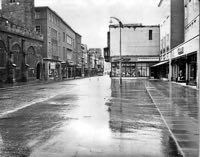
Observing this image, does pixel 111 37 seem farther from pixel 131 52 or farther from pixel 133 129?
pixel 133 129

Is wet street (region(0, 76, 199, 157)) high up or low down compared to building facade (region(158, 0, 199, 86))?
down

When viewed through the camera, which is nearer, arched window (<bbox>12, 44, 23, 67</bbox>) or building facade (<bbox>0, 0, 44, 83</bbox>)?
building facade (<bbox>0, 0, 44, 83</bbox>)

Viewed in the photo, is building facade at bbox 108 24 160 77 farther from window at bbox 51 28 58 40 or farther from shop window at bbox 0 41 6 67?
shop window at bbox 0 41 6 67

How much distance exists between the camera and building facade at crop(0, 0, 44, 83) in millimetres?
43812

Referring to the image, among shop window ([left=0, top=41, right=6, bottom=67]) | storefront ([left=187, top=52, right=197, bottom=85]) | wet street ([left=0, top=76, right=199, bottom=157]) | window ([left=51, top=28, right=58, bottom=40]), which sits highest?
window ([left=51, top=28, right=58, bottom=40])

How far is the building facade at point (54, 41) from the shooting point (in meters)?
66.6

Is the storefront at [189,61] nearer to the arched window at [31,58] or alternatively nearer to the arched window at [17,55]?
the arched window at [17,55]

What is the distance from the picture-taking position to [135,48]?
73250mm

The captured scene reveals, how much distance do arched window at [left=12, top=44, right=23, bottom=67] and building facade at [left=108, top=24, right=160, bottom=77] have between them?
94.0 ft

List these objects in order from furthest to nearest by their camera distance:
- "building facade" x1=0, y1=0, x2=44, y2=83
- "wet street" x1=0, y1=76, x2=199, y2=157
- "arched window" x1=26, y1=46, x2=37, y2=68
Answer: "arched window" x1=26, y1=46, x2=37, y2=68 < "building facade" x1=0, y1=0, x2=44, y2=83 < "wet street" x1=0, y1=76, x2=199, y2=157

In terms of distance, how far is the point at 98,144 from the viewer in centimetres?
679

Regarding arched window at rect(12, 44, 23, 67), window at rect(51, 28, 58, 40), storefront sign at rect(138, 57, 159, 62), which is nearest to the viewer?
arched window at rect(12, 44, 23, 67)

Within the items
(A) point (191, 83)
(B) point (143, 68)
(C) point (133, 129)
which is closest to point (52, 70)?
(B) point (143, 68)

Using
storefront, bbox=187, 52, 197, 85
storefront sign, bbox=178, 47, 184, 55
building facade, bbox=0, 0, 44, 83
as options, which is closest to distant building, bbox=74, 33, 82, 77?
building facade, bbox=0, 0, 44, 83
